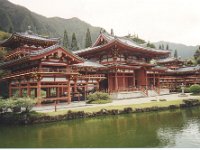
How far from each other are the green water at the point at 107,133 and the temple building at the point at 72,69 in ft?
19.5

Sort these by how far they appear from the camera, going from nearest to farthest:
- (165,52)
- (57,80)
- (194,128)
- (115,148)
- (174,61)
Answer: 1. (115,148)
2. (194,128)
3. (57,80)
4. (165,52)
5. (174,61)

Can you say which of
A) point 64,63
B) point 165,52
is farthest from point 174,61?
point 64,63

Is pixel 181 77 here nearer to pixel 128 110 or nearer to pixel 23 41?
pixel 128 110

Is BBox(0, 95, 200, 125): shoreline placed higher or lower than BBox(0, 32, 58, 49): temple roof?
lower

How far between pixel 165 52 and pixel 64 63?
21337mm

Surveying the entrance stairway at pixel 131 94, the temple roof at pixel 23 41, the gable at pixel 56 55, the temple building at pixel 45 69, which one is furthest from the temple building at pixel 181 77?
the gable at pixel 56 55

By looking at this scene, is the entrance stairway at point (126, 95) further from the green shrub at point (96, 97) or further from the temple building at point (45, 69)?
the green shrub at point (96, 97)

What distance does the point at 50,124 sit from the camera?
53.9 ft

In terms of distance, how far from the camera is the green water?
1112cm

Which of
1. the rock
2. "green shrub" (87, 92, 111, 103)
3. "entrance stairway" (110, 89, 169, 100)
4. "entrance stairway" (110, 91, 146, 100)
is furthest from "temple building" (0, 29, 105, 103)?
the rock

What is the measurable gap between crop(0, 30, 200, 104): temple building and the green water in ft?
19.5

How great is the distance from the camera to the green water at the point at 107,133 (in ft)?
36.5

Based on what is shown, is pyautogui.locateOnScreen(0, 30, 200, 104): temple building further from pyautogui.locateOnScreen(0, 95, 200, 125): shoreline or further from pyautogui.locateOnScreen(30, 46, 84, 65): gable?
pyautogui.locateOnScreen(0, 95, 200, 125): shoreline

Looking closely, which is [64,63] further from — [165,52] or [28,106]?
[165,52]
